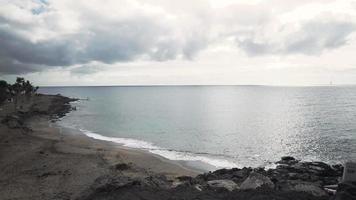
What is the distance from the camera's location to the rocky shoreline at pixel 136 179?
711 inches

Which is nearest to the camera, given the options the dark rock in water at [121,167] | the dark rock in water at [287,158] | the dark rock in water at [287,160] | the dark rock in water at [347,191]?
the dark rock in water at [347,191]

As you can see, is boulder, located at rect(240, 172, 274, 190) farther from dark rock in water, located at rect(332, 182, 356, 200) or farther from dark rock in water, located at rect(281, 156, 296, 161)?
dark rock in water, located at rect(281, 156, 296, 161)

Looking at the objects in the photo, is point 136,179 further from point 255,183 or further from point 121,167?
point 121,167

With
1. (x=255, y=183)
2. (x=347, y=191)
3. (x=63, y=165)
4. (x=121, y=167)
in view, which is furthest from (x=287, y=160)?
(x=63, y=165)

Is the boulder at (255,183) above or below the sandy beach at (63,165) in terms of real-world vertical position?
above

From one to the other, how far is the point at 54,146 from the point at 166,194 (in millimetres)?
33010

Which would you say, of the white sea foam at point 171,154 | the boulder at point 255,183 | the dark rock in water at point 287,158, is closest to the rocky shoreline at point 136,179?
the boulder at point 255,183

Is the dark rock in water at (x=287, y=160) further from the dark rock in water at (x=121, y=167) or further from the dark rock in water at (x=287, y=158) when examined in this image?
the dark rock in water at (x=121, y=167)

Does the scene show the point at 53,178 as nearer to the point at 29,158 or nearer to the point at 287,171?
the point at 29,158

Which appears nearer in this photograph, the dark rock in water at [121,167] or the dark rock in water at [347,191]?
the dark rock in water at [347,191]

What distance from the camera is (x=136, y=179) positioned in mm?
20406

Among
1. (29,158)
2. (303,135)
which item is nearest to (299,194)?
(29,158)

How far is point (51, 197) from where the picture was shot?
904 inches

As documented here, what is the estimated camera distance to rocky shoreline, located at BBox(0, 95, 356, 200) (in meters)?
18.0
